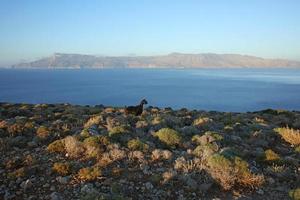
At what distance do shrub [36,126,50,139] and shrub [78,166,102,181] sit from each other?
4.57 meters

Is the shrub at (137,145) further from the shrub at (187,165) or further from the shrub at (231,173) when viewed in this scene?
the shrub at (231,173)

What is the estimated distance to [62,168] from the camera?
10.4 meters

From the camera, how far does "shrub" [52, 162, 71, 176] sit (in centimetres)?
1034

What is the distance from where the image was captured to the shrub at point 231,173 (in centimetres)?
998

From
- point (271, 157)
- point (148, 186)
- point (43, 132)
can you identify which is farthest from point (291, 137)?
point (43, 132)

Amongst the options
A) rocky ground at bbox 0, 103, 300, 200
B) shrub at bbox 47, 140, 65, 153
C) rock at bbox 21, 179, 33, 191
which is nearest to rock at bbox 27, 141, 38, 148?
rocky ground at bbox 0, 103, 300, 200

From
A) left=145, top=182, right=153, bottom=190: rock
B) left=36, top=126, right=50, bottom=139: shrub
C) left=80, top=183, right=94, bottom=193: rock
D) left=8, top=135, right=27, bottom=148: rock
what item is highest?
left=36, top=126, right=50, bottom=139: shrub

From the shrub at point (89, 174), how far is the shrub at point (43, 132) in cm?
457

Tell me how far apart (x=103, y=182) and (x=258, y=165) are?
17.6ft

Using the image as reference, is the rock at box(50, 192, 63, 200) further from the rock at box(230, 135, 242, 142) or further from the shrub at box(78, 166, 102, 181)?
the rock at box(230, 135, 242, 142)

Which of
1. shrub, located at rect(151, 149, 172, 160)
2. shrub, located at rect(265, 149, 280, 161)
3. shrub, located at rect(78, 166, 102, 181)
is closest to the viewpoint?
shrub, located at rect(78, 166, 102, 181)

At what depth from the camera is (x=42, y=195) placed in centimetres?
911

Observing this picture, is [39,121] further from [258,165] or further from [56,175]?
[258,165]

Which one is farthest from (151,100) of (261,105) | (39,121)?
(39,121)
